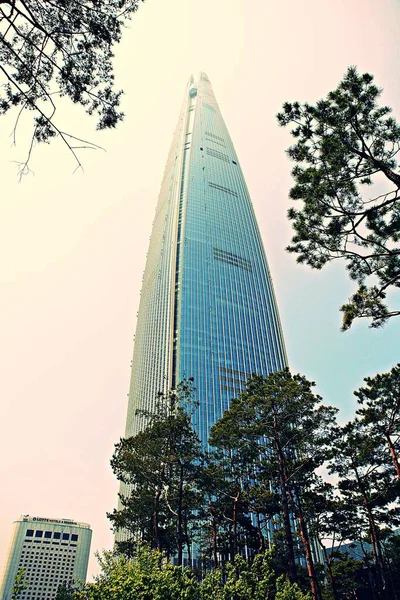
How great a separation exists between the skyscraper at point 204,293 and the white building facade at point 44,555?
47137 millimetres

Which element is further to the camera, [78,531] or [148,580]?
[78,531]

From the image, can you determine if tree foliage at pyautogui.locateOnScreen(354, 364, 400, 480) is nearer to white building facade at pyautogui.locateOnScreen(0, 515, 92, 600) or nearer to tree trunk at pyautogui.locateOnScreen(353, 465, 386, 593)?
tree trunk at pyautogui.locateOnScreen(353, 465, 386, 593)

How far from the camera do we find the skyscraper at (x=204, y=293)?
78125 millimetres

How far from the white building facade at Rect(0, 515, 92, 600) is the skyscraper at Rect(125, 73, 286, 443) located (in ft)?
155

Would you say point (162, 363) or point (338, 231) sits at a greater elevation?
point (162, 363)

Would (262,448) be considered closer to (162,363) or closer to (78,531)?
(162,363)

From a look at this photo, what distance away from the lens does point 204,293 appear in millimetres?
87875

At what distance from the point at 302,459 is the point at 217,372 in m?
54.3

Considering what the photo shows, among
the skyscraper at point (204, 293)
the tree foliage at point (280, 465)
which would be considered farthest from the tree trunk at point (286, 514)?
the skyscraper at point (204, 293)

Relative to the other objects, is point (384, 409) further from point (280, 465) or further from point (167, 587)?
point (167, 587)

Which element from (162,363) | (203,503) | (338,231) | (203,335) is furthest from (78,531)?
(338,231)

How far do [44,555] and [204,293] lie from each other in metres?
90.3

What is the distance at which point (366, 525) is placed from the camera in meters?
25.2

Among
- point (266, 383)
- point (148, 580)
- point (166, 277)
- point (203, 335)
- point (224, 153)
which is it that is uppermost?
point (224, 153)
